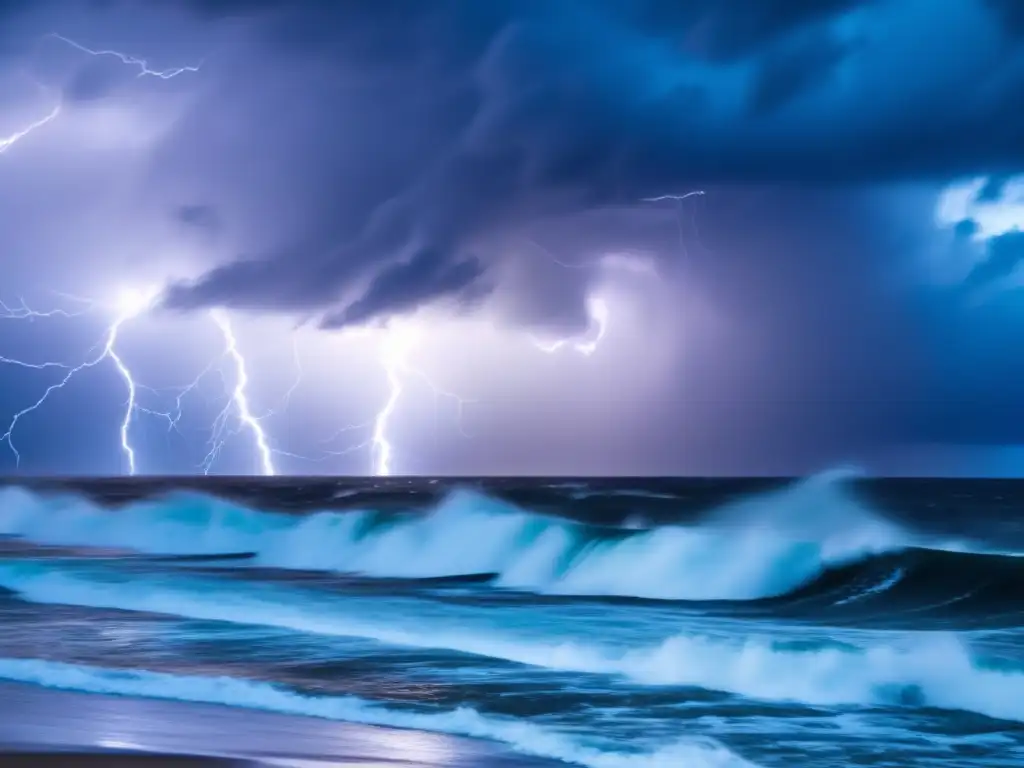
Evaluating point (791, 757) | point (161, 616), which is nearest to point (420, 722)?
point (791, 757)

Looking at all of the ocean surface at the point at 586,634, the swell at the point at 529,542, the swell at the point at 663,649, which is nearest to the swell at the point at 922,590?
the ocean surface at the point at 586,634

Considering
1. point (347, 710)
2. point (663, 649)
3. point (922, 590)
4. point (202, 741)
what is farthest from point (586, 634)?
point (922, 590)

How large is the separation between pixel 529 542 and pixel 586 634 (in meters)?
13.6

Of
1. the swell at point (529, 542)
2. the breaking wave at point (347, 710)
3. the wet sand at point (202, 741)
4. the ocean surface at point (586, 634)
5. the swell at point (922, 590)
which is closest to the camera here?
the wet sand at point (202, 741)

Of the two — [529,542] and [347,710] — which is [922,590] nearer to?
[529,542]

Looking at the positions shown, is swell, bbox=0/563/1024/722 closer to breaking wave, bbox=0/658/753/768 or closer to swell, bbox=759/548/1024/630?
breaking wave, bbox=0/658/753/768

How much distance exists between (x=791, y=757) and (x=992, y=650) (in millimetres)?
5795

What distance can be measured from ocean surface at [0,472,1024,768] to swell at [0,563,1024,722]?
1.5 inches

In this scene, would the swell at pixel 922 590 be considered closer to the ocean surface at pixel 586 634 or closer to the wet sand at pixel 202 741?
the ocean surface at pixel 586 634

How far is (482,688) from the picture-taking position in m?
10.9

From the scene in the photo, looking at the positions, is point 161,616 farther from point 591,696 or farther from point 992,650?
point 992,650

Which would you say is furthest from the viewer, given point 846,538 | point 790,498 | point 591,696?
point 790,498

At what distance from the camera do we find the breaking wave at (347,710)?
8250mm

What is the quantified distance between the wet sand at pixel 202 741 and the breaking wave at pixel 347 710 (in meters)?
0.21
